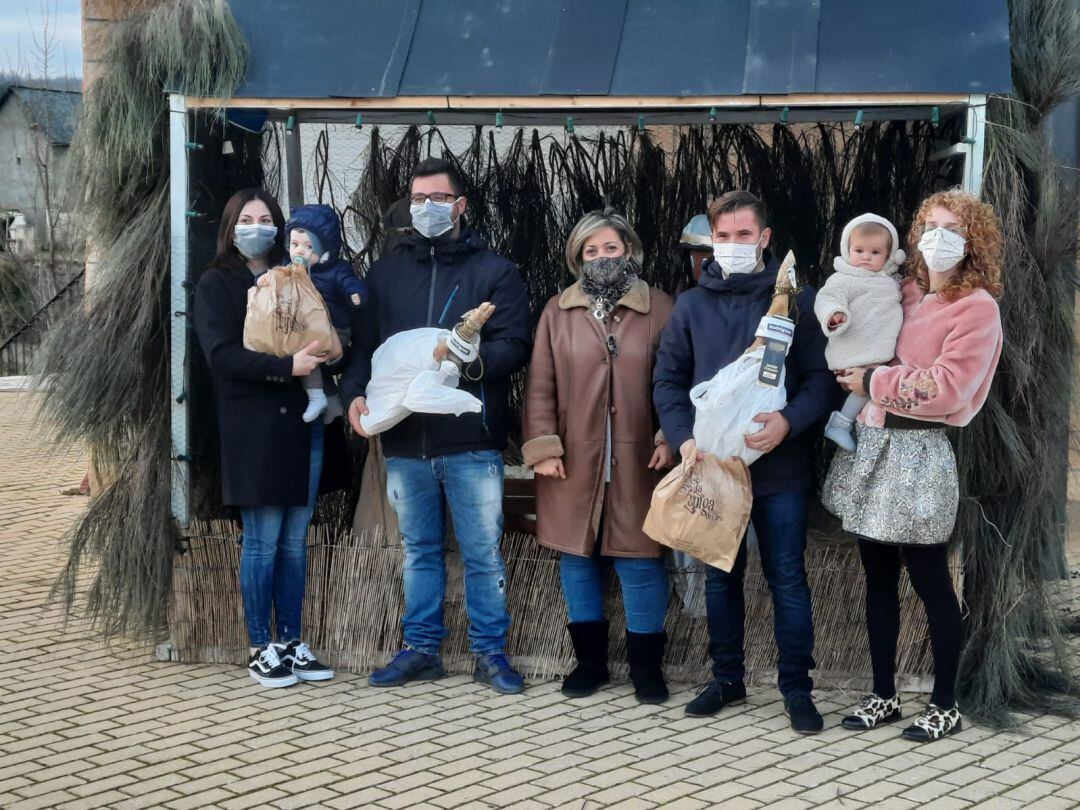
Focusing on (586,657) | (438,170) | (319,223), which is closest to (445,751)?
(586,657)

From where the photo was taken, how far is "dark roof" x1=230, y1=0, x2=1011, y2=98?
181 inches

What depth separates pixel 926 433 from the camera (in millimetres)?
4219

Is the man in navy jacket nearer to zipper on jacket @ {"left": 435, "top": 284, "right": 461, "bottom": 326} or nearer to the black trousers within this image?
the black trousers

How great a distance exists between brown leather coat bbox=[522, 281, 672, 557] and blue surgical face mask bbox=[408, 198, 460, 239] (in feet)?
1.71

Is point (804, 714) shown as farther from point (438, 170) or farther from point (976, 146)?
point (438, 170)

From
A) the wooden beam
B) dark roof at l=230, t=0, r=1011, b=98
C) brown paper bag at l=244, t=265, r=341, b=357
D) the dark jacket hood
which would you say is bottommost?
brown paper bag at l=244, t=265, r=341, b=357

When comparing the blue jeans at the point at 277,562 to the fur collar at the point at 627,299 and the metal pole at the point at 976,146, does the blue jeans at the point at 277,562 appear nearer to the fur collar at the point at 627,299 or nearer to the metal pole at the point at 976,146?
the fur collar at the point at 627,299

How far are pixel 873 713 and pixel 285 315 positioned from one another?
2.38 m

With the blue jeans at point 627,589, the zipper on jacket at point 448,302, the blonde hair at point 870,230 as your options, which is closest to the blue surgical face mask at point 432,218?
the zipper on jacket at point 448,302

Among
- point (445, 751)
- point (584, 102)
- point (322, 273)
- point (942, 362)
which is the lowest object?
point (445, 751)

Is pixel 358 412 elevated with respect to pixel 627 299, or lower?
lower

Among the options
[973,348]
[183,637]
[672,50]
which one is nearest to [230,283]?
[183,637]

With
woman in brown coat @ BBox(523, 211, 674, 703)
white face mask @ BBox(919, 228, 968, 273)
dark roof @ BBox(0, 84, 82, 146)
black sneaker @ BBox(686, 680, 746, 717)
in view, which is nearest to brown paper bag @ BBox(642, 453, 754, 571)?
woman in brown coat @ BBox(523, 211, 674, 703)

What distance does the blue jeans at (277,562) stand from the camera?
479 centimetres
